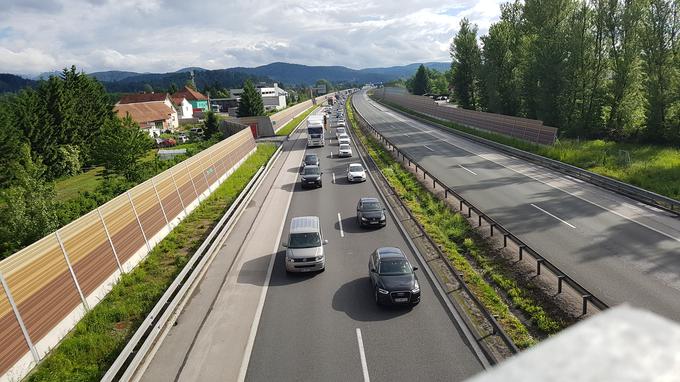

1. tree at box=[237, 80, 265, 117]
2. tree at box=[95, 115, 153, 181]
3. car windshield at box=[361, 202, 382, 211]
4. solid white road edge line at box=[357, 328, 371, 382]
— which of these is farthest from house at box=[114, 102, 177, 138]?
solid white road edge line at box=[357, 328, 371, 382]

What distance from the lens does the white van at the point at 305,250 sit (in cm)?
1855

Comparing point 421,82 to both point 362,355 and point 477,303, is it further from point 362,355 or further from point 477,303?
point 362,355

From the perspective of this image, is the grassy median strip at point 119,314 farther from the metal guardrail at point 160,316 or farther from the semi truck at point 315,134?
the semi truck at point 315,134

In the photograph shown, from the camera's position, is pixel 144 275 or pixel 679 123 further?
pixel 679 123

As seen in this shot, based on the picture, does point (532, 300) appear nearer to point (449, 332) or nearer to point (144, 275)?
point (449, 332)

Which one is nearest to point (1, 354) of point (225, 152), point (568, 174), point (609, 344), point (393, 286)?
point (393, 286)

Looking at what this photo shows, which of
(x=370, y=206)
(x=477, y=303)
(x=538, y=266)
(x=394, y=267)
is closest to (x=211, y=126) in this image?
(x=370, y=206)

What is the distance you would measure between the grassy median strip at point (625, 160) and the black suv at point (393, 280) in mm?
19363

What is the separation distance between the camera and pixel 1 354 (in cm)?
1212

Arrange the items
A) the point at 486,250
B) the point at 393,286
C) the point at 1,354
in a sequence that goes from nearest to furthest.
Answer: the point at 1,354
the point at 393,286
the point at 486,250

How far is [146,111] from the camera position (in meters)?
107

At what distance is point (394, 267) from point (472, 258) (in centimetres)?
533

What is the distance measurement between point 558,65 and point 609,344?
53523 millimetres

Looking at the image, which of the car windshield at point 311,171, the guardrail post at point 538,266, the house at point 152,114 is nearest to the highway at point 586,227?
the guardrail post at point 538,266
